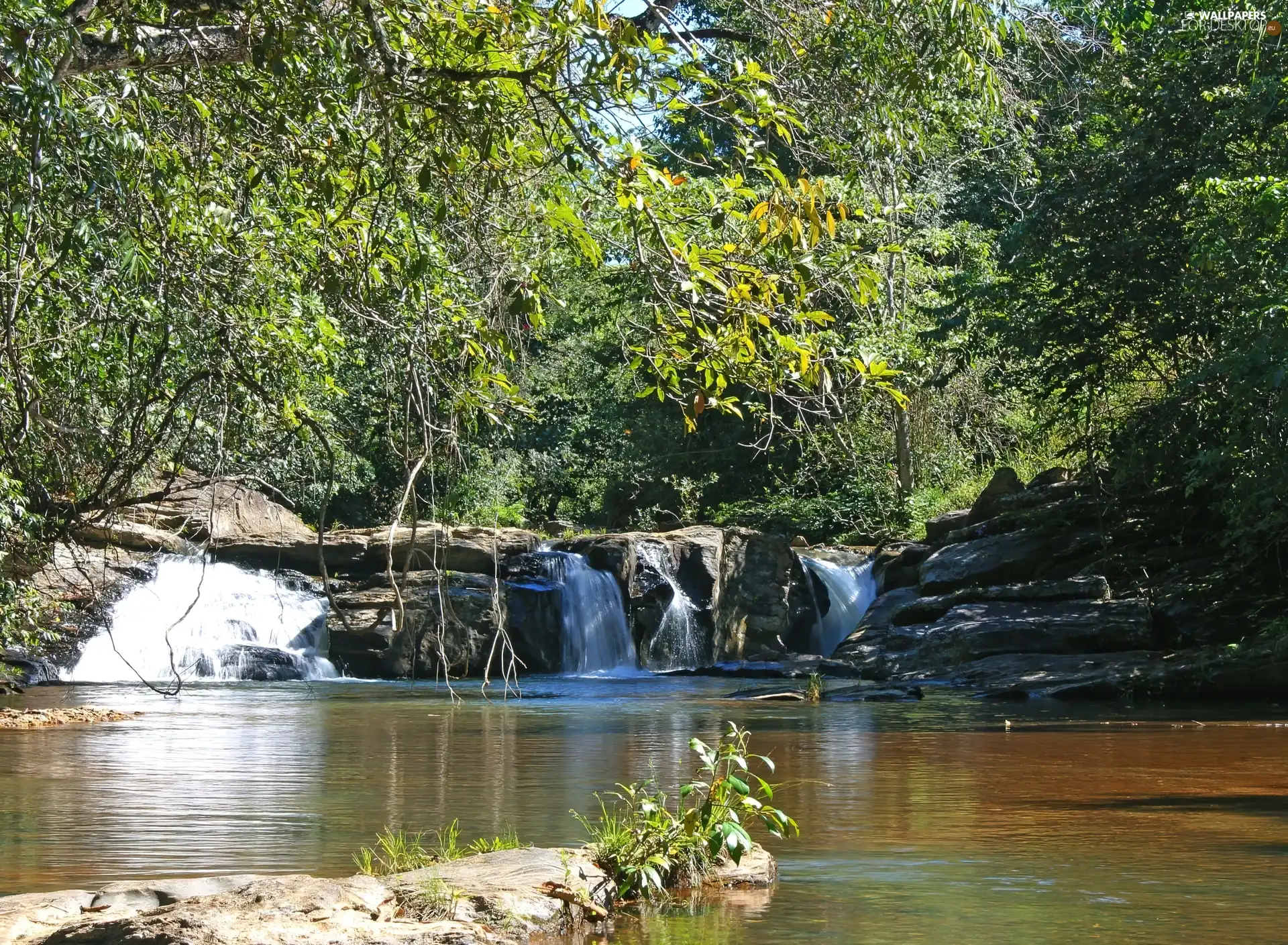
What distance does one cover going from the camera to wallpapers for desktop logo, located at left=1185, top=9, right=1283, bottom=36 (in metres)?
15.4

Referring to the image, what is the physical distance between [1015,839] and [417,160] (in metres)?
4.48

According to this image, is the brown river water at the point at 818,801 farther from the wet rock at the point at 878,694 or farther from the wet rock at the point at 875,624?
the wet rock at the point at 875,624

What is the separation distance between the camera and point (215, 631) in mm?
24938

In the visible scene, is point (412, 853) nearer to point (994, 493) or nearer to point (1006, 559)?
point (1006, 559)

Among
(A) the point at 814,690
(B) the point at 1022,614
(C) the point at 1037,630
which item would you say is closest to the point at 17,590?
(A) the point at 814,690

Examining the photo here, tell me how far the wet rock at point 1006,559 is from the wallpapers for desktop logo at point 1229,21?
7.62 metres

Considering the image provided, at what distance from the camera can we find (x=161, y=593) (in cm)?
2583

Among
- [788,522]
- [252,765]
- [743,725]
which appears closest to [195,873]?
[252,765]

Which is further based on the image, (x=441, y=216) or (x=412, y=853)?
(x=412, y=853)

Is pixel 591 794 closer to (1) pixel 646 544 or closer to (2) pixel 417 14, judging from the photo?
(2) pixel 417 14

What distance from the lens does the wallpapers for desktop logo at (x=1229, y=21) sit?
1537cm

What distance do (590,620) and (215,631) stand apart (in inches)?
250

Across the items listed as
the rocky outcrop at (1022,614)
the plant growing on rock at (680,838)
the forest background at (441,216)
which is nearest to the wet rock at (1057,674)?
the rocky outcrop at (1022,614)

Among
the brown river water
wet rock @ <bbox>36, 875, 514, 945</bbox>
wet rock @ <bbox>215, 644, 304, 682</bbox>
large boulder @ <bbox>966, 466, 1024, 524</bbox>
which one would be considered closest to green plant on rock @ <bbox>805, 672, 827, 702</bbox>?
the brown river water
